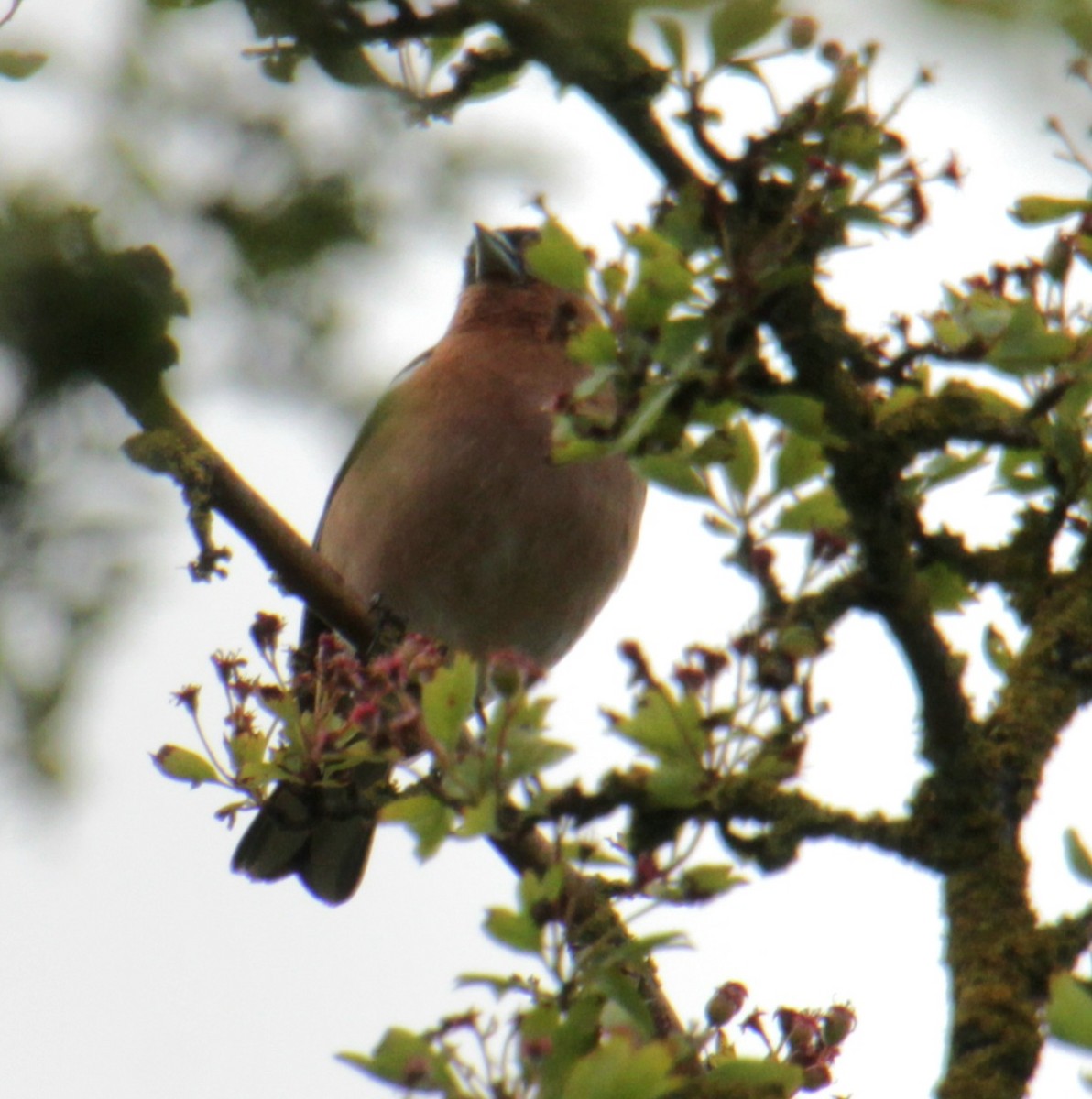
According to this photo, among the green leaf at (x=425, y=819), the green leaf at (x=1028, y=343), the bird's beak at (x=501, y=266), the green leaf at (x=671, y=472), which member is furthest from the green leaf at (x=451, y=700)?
the bird's beak at (x=501, y=266)

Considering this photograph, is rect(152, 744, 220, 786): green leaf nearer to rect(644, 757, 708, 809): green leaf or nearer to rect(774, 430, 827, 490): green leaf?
rect(644, 757, 708, 809): green leaf

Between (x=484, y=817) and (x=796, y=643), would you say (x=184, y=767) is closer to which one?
(x=484, y=817)

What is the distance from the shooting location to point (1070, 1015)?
6.84 ft

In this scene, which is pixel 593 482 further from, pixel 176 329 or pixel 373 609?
pixel 176 329

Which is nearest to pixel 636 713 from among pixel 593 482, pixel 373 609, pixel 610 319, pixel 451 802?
pixel 451 802

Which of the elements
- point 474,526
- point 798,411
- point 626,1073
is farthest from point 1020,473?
point 474,526

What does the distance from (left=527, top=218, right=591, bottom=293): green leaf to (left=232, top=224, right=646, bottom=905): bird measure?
335 cm

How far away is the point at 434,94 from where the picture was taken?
2434 millimetres

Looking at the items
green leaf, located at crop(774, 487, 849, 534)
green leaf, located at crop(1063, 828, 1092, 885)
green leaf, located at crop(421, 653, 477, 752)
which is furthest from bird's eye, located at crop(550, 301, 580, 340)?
green leaf, located at crop(1063, 828, 1092, 885)

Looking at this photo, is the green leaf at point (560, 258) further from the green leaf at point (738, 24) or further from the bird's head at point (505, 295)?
the bird's head at point (505, 295)

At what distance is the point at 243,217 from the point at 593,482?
14.4 ft

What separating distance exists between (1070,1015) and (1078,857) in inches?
12.9

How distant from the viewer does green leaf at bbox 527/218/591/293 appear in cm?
246

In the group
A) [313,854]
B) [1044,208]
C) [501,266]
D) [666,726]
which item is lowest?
[666,726]
